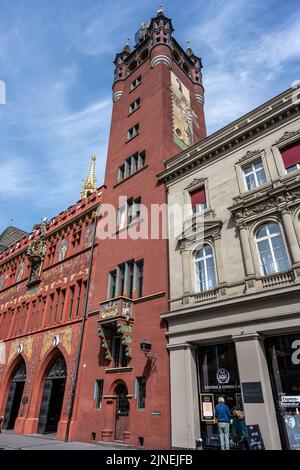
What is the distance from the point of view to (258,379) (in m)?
12.1

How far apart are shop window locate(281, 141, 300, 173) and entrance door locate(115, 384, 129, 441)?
14.0 meters

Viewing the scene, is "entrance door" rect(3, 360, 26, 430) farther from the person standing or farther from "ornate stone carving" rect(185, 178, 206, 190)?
"ornate stone carving" rect(185, 178, 206, 190)

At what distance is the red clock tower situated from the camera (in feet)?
52.2

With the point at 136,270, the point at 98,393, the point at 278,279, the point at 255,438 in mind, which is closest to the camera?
the point at 255,438

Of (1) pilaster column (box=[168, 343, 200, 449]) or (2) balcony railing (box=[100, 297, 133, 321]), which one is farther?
(2) balcony railing (box=[100, 297, 133, 321])

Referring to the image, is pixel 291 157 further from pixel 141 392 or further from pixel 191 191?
pixel 141 392

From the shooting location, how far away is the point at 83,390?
18969 millimetres

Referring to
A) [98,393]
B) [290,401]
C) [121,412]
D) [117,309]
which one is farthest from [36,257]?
[290,401]

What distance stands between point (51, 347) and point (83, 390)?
5.33 m

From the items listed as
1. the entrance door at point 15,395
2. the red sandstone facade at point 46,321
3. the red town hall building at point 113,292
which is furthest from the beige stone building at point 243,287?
the entrance door at point 15,395

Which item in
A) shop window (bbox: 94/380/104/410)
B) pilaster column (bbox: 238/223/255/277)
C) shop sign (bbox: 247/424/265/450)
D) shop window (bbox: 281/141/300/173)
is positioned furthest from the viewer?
shop window (bbox: 94/380/104/410)

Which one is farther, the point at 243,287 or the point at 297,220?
the point at 243,287

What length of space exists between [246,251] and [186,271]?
3570 millimetres

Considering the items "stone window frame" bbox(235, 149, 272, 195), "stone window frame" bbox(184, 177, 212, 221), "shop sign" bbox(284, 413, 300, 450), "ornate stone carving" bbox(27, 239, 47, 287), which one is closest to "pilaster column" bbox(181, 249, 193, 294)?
"stone window frame" bbox(184, 177, 212, 221)
